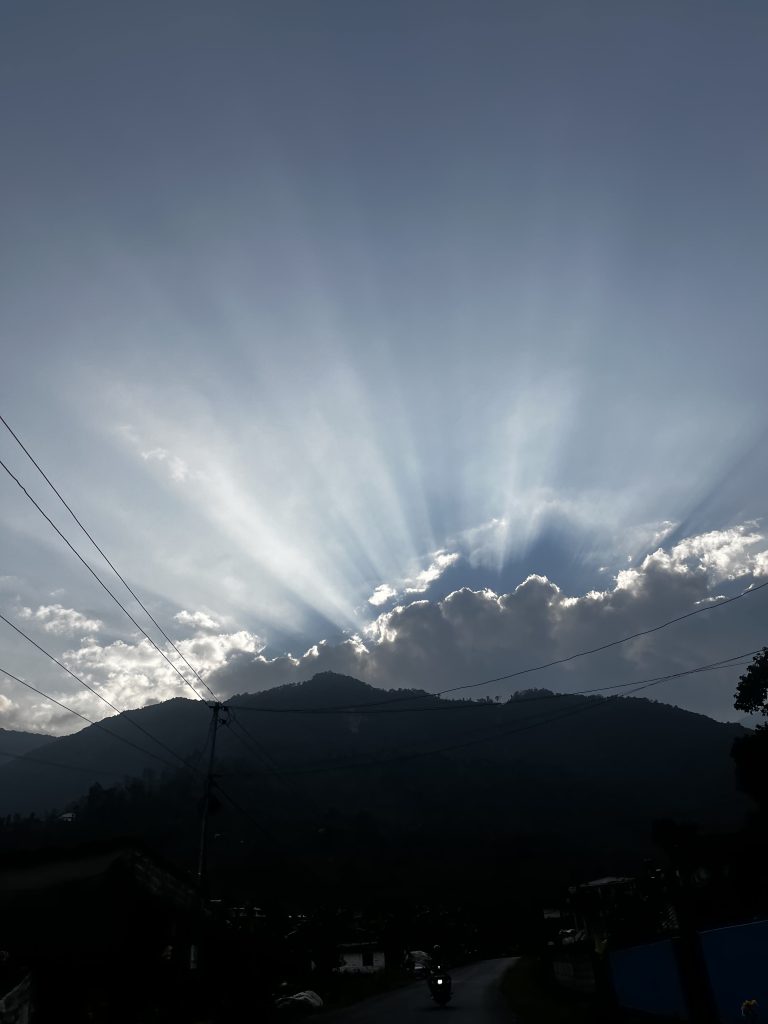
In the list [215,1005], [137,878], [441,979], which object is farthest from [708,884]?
[137,878]

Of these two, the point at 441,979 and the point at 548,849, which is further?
the point at 548,849

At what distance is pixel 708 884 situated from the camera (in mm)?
43625

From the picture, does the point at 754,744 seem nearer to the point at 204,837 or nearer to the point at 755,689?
the point at 755,689

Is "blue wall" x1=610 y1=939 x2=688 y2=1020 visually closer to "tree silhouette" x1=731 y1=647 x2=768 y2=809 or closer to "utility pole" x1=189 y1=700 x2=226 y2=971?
"utility pole" x1=189 y1=700 x2=226 y2=971

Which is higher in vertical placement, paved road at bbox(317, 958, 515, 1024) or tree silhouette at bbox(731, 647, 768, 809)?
tree silhouette at bbox(731, 647, 768, 809)

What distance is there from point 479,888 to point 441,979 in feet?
399

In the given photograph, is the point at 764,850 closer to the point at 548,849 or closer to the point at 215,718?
the point at 215,718

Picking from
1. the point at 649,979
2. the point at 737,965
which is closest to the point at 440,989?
the point at 649,979

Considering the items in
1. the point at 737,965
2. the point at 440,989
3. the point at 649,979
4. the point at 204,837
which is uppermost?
the point at 204,837

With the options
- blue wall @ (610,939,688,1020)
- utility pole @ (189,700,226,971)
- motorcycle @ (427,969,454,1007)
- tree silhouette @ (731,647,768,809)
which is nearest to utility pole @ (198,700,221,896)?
utility pole @ (189,700,226,971)

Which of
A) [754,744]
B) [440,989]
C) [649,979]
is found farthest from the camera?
[754,744]

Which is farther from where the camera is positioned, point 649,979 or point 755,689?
point 755,689

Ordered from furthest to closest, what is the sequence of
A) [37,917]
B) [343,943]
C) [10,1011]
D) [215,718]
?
[343,943] < [215,718] < [37,917] < [10,1011]

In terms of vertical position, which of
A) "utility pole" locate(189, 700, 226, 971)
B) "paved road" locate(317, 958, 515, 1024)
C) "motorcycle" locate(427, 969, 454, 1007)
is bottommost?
"paved road" locate(317, 958, 515, 1024)
